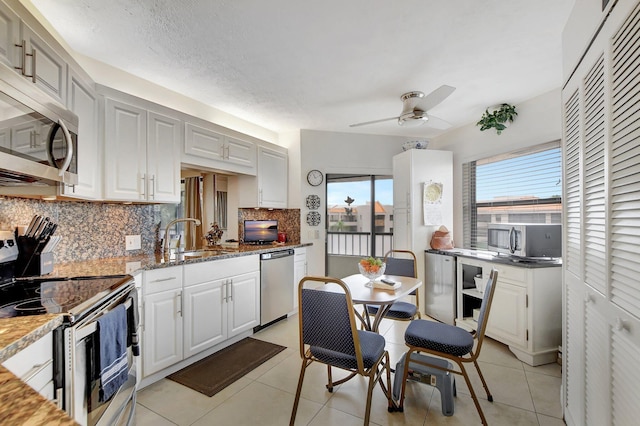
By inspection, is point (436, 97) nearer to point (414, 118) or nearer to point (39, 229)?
point (414, 118)

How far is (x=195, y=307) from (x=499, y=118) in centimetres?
361

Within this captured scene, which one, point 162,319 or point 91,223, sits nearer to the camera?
point 162,319

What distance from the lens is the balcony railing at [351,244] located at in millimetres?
4492

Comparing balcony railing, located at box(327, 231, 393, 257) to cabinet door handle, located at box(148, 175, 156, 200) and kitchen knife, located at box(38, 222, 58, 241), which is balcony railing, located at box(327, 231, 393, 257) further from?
kitchen knife, located at box(38, 222, 58, 241)

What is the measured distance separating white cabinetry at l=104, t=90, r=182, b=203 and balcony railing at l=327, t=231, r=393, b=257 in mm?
2407

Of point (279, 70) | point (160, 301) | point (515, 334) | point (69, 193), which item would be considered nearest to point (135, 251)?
point (160, 301)

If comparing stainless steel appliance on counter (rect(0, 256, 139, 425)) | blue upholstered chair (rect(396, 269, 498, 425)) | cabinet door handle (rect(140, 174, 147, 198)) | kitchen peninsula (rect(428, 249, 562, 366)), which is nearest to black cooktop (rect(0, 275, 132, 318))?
stainless steel appliance on counter (rect(0, 256, 139, 425))

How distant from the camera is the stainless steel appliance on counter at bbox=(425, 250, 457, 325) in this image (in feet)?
11.1

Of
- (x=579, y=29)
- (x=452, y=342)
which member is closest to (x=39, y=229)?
(x=452, y=342)

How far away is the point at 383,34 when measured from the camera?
2.07 metres

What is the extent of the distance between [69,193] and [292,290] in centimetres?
246

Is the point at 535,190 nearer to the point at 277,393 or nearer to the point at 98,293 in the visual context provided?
the point at 277,393

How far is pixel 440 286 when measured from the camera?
11.7ft

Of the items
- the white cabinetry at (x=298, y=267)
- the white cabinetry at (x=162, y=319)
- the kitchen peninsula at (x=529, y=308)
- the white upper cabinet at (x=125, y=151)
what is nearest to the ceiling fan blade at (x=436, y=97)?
the kitchen peninsula at (x=529, y=308)
